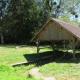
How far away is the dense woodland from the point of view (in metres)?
40.1

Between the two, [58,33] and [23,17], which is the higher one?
[23,17]

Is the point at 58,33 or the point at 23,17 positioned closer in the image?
the point at 58,33

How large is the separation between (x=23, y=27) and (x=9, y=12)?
4.63 meters

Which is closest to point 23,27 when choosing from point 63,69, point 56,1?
point 56,1

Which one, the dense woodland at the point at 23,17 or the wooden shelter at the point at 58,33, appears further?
the dense woodland at the point at 23,17

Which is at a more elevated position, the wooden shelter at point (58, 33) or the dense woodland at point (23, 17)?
the dense woodland at point (23, 17)

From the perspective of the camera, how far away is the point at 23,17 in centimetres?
4019

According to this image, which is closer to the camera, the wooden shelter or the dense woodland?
the wooden shelter

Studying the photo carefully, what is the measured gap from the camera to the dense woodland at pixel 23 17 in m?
40.1

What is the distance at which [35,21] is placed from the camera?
40.3 meters

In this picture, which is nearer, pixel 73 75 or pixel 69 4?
pixel 73 75

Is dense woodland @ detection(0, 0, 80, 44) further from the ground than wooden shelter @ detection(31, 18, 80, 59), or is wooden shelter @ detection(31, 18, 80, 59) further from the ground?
dense woodland @ detection(0, 0, 80, 44)

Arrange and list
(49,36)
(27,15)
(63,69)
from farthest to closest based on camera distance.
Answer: (27,15), (49,36), (63,69)

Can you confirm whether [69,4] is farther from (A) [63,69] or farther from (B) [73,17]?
(A) [63,69]
